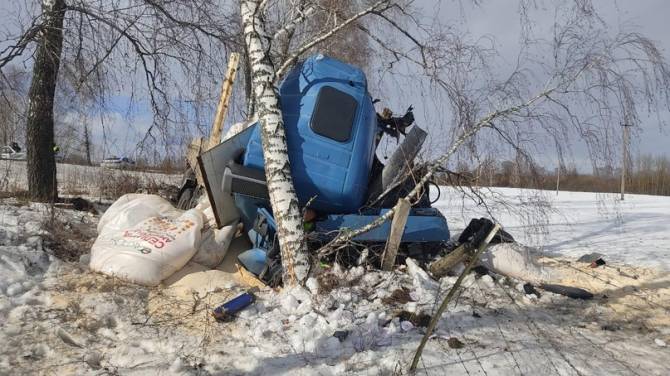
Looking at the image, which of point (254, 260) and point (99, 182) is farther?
point (99, 182)

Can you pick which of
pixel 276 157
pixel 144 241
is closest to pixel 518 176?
pixel 276 157

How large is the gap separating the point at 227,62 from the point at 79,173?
4.85 m

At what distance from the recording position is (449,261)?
476 centimetres

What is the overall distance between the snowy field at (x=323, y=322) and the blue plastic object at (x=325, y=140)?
74 centimetres

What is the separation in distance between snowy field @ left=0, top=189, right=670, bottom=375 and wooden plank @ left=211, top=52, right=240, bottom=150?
2.15 metres

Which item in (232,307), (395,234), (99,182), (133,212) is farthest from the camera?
(99,182)

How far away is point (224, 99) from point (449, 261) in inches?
141

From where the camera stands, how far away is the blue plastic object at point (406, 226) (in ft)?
15.7

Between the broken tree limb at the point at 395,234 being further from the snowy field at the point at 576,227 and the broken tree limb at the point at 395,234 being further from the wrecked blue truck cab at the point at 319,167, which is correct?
the snowy field at the point at 576,227

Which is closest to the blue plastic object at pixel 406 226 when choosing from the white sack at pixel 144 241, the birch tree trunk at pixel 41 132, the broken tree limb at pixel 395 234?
the broken tree limb at pixel 395 234

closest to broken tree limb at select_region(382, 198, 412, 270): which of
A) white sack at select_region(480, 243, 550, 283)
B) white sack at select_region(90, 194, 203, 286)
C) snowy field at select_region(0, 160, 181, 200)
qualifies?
white sack at select_region(480, 243, 550, 283)

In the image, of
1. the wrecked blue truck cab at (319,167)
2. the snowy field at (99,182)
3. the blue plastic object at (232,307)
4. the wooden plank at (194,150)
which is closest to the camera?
the blue plastic object at (232,307)

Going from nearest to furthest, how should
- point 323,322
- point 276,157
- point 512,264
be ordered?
point 323,322, point 276,157, point 512,264

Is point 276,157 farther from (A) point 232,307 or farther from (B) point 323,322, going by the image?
(B) point 323,322
